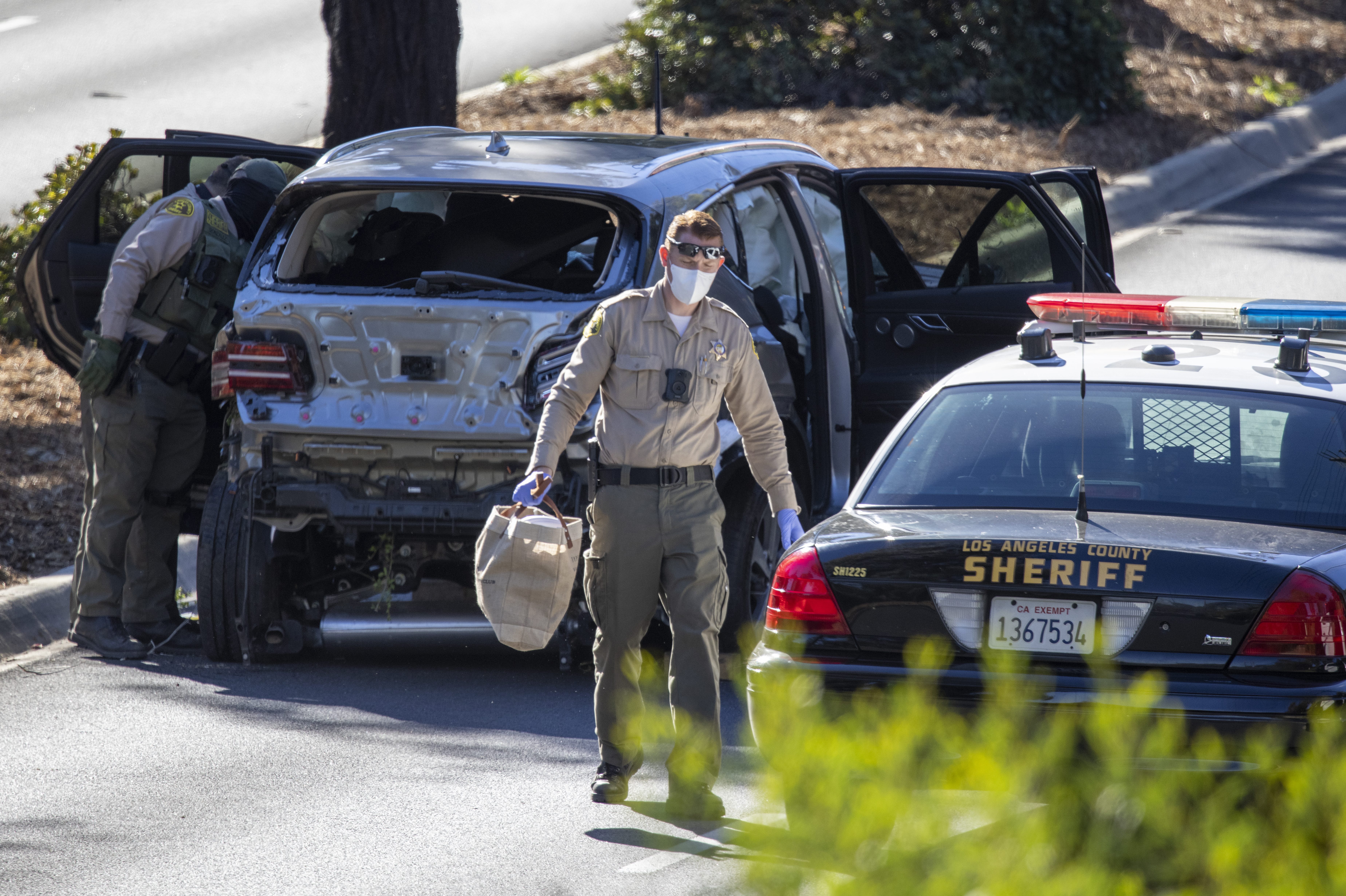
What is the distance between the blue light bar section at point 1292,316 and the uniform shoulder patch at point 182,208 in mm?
4285

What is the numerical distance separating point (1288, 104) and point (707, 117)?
26.2 feet

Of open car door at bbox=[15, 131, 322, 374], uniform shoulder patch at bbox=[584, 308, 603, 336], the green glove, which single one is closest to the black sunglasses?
uniform shoulder patch at bbox=[584, 308, 603, 336]

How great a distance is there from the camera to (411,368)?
6160 millimetres

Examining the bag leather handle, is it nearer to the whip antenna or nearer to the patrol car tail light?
the patrol car tail light

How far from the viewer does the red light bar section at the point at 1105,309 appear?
5594mm

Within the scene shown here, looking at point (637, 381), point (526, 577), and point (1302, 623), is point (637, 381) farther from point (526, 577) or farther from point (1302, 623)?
point (1302, 623)

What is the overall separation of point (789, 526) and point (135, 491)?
10.7ft

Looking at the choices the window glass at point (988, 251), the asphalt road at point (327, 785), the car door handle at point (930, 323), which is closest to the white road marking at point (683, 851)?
the asphalt road at point (327, 785)

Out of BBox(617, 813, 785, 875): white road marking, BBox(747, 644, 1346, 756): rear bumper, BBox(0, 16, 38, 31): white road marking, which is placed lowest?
BBox(617, 813, 785, 875): white road marking

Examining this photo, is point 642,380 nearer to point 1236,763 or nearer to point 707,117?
point 1236,763

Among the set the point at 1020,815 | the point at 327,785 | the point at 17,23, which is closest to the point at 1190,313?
the point at 327,785

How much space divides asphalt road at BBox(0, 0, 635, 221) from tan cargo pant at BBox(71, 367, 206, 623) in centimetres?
705

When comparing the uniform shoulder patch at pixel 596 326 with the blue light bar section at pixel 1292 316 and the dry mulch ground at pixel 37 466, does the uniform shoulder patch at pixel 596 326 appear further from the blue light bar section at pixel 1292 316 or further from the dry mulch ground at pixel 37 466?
the dry mulch ground at pixel 37 466

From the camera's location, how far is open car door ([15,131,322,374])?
7.45 meters
